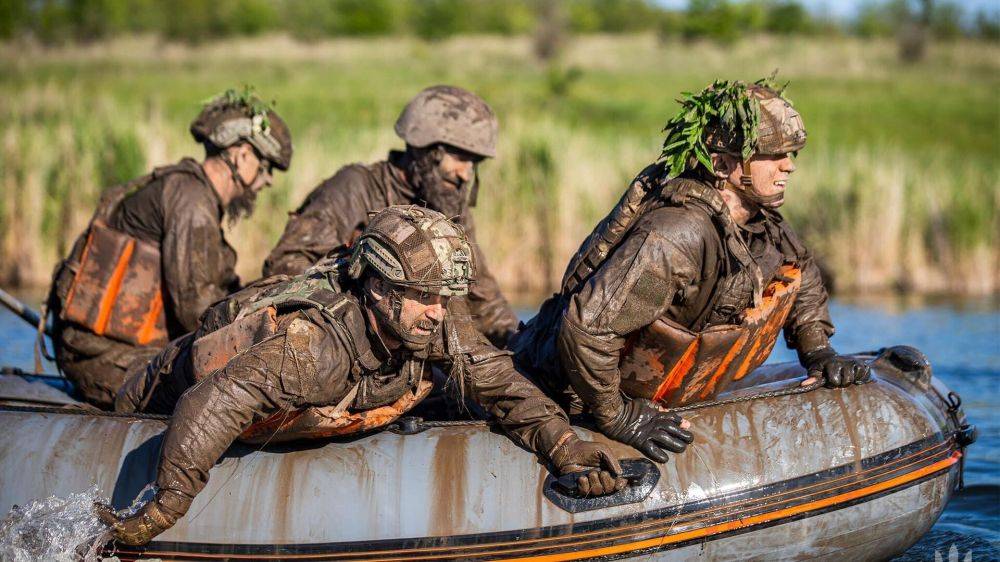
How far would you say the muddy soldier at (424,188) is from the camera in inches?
276

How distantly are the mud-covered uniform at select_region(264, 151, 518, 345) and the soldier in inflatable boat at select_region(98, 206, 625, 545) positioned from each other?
130 cm

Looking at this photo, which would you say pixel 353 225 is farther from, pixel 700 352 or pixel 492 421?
pixel 700 352

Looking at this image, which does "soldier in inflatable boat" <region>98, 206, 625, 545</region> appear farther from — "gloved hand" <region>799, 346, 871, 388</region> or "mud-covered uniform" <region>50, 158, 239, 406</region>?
"gloved hand" <region>799, 346, 871, 388</region>

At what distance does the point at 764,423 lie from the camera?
5586mm

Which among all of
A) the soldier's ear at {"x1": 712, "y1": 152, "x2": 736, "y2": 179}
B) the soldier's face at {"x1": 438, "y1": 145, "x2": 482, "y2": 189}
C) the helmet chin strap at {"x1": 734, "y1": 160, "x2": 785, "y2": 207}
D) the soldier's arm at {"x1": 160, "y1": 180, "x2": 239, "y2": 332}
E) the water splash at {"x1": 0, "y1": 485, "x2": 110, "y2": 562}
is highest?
the soldier's ear at {"x1": 712, "y1": 152, "x2": 736, "y2": 179}

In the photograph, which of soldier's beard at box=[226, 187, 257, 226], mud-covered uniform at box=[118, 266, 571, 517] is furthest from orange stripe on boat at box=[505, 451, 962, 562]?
soldier's beard at box=[226, 187, 257, 226]

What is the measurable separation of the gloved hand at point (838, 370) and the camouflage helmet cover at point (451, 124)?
224 cm

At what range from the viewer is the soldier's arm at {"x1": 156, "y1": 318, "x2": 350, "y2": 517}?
4.83 meters

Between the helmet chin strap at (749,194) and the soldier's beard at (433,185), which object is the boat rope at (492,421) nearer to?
the helmet chin strap at (749,194)

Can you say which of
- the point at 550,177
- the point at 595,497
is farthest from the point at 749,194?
the point at 550,177

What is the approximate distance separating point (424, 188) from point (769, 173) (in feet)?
7.81

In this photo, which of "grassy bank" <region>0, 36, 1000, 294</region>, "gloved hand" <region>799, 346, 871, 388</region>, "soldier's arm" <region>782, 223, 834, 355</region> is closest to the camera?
"gloved hand" <region>799, 346, 871, 388</region>

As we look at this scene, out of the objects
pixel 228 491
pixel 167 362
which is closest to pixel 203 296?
pixel 167 362

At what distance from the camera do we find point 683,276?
5.20 meters
